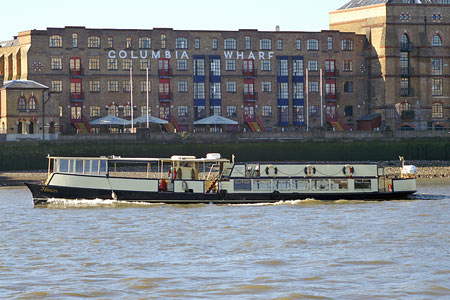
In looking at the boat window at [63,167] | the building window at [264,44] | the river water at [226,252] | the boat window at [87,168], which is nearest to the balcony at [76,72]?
the building window at [264,44]

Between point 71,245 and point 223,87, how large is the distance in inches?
2770

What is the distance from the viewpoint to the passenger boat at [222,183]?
5356 centimetres

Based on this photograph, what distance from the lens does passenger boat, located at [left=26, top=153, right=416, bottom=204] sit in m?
53.6

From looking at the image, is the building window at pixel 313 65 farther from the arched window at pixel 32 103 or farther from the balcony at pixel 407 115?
the arched window at pixel 32 103

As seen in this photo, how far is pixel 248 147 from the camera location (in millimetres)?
92500

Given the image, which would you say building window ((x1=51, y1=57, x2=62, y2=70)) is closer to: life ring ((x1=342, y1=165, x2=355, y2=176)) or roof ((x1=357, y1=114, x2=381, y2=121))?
roof ((x1=357, y1=114, x2=381, y2=121))

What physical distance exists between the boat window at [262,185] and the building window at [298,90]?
5438cm

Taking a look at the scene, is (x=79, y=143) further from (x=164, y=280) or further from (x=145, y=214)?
(x=164, y=280)

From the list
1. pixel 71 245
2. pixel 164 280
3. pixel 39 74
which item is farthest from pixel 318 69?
pixel 164 280

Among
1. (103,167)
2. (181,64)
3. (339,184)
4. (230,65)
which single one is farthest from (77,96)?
(339,184)

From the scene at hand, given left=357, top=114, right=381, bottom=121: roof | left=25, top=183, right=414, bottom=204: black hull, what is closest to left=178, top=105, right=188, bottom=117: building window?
left=357, top=114, right=381, bottom=121: roof

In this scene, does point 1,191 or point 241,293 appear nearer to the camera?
point 241,293

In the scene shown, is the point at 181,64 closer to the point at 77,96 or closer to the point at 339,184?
the point at 77,96

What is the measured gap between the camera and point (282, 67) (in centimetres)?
10788
